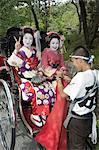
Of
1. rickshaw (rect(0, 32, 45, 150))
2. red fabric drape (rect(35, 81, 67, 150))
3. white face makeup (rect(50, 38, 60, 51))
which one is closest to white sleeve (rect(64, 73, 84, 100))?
red fabric drape (rect(35, 81, 67, 150))

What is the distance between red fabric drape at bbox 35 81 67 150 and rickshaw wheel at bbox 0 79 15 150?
336mm

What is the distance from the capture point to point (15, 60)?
4.62m

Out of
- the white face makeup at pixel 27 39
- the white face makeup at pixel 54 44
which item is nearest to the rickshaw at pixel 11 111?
the white face makeup at pixel 27 39

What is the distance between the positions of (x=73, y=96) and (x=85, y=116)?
29 cm

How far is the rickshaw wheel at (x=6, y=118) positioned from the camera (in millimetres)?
4211

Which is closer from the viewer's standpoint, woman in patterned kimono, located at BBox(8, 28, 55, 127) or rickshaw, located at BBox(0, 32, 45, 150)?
rickshaw, located at BBox(0, 32, 45, 150)

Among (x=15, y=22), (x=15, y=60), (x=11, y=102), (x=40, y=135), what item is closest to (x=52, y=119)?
(x=40, y=135)

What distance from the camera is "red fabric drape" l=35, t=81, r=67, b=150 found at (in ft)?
13.9

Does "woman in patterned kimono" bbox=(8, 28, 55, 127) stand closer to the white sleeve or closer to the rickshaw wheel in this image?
the rickshaw wheel

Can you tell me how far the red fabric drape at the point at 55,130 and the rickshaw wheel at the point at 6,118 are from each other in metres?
0.34

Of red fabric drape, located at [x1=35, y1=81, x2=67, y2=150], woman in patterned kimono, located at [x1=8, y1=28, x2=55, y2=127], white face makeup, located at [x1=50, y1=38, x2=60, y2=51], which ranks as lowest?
red fabric drape, located at [x1=35, y1=81, x2=67, y2=150]

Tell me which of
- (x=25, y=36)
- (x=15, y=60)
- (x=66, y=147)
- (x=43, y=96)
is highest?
(x=25, y=36)

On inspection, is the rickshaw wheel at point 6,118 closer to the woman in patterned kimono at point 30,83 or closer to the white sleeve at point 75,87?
the woman in patterned kimono at point 30,83

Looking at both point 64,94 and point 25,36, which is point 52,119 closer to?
point 64,94
